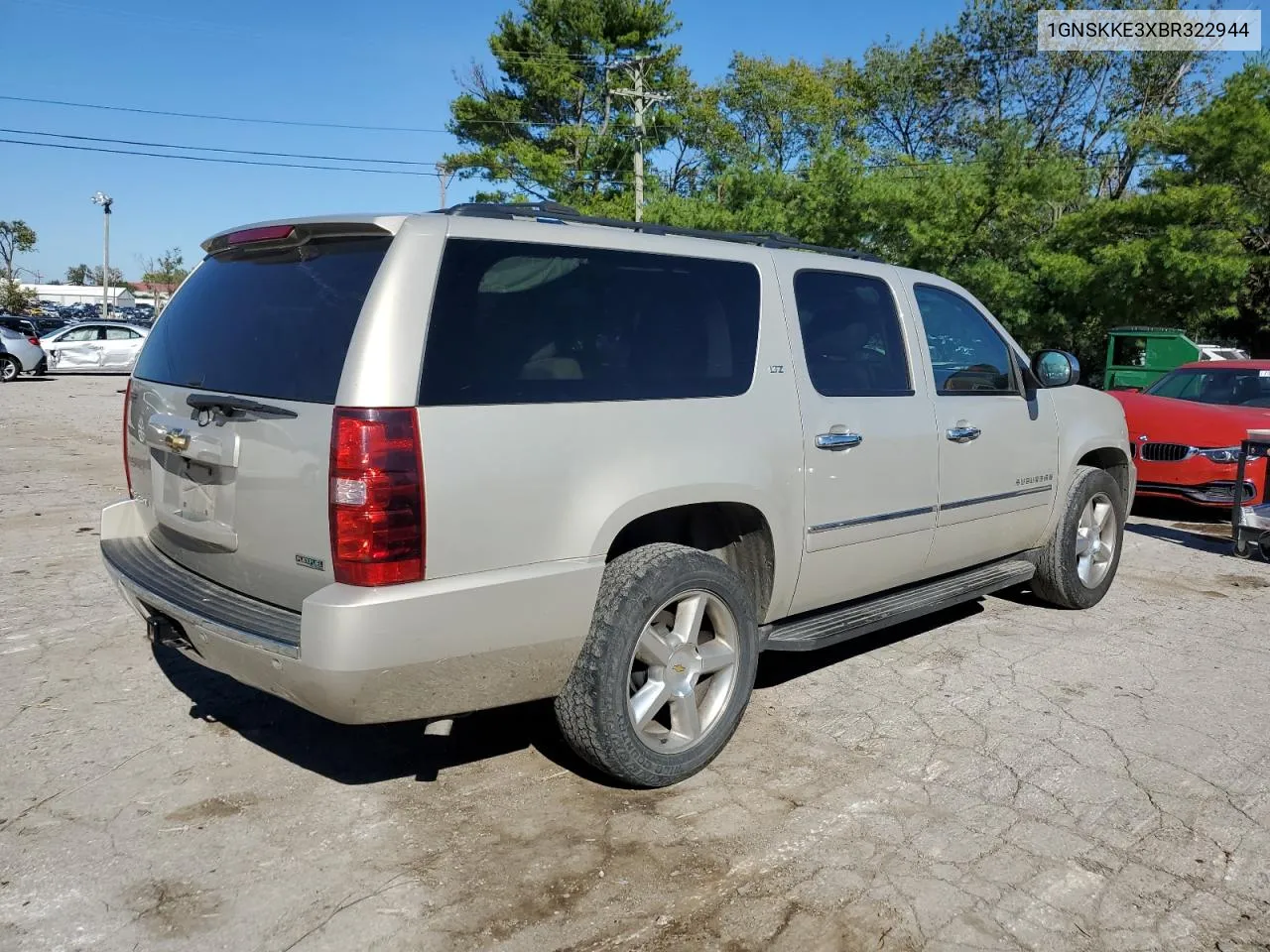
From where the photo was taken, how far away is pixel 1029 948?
2.79m

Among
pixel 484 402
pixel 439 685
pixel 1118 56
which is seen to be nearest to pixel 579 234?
pixel 484 402

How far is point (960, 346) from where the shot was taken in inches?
207

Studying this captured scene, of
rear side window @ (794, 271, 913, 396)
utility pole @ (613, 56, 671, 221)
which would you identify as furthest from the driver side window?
utility pole @ (613, 56, 671, 221)

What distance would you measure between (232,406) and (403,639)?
93 cm

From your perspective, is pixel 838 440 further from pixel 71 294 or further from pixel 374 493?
pixel 71 294

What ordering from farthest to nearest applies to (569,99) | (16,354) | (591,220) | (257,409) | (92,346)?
(569,99) → (92,346) → (16,354) → (591,220) → (257,409)

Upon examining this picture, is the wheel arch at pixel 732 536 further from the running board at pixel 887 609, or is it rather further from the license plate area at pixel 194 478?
the license plate area at pixel 194 478

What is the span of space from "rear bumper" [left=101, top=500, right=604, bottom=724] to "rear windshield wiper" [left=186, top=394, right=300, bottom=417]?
569 mm

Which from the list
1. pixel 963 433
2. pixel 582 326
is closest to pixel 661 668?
pixel 582 326

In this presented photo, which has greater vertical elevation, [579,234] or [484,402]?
[579,234]

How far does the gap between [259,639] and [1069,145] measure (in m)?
40.8

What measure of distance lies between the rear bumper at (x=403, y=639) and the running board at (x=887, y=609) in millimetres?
1111

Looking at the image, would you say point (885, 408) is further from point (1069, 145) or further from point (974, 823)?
point (1069, 145)

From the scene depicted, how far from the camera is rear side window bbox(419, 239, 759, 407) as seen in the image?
10.4ft
